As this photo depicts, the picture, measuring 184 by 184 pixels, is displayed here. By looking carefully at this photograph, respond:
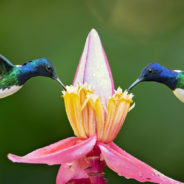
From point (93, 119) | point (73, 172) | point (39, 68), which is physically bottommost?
point (73, 172)

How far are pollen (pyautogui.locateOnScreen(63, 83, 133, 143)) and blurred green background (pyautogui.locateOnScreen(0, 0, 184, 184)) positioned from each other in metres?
0.92

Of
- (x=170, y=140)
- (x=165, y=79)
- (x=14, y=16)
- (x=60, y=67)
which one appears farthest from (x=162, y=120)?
(x=165, y=79)

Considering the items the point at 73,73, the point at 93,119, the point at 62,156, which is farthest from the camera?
the point at 73,73

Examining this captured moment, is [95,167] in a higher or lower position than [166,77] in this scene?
lower

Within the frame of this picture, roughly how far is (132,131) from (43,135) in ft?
1.37

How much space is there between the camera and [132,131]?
2037 millimetres

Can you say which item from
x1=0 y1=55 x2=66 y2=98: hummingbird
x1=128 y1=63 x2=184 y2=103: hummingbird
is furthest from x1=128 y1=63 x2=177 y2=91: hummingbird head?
x1=0 y1=55 x2=66 y2=98: hummingbird

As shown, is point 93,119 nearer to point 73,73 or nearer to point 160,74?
point 160,74

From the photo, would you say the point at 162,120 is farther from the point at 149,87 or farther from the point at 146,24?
the point at 146,24

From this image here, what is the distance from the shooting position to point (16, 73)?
3.23 feet

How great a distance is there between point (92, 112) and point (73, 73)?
110 centimetres

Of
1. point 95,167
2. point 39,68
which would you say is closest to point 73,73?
point 39,68

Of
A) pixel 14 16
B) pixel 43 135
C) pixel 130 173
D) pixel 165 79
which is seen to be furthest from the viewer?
pixel 14 16

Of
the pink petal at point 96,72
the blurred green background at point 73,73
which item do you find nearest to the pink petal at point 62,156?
the pink petal at point 96,72
